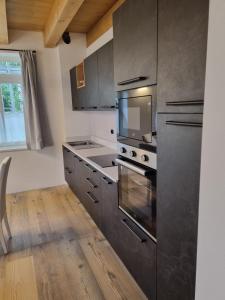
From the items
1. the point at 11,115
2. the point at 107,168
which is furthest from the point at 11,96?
the point at 107,168

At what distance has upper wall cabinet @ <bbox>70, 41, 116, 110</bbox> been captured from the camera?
2.29 m

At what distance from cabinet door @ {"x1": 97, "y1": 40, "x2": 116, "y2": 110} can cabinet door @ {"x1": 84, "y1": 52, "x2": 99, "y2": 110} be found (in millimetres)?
134

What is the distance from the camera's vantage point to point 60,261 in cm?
221

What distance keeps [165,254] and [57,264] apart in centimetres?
134

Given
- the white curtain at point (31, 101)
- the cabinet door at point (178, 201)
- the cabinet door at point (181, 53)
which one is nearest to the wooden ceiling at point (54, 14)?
the white curtain at point (31, 101)

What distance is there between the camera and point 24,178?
407 cm

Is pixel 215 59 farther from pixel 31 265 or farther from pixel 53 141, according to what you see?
pixel 53 141

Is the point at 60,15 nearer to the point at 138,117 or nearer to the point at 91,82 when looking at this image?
the point at 91,82

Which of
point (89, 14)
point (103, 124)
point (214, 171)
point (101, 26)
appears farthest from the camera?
point (103, 124)

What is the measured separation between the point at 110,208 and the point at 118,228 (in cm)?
21

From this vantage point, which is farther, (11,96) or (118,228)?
(11,96)

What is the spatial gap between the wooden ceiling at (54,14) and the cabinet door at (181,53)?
59.9 inches

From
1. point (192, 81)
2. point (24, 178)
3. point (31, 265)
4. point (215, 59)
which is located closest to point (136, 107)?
point (192, 81)

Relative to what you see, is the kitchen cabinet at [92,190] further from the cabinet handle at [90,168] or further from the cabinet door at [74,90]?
the cabinet door at [74,90]
